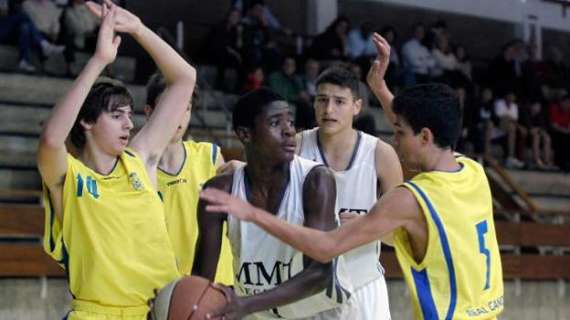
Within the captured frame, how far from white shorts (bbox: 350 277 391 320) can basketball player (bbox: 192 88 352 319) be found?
37.9 inches

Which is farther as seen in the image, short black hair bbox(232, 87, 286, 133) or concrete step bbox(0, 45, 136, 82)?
concrete step bbox(0, 45, 136, 82)

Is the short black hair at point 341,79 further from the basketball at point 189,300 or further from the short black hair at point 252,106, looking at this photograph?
the basketball at point 189,300

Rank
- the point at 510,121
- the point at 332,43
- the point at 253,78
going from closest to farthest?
the point at 253,78 → the point at 332,43 → the point at 510,121

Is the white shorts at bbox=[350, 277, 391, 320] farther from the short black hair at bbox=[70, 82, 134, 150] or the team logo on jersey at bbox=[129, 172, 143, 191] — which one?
the short black hair at bbox=[70, 82, 134, 150]

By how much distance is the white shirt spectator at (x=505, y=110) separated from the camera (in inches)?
624

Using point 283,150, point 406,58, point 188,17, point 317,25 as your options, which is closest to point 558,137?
point 406,58

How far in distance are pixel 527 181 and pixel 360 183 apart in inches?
394

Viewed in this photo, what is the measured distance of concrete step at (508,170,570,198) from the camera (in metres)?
15.2

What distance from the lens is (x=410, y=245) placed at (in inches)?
165

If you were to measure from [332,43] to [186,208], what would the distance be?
929 centimetres

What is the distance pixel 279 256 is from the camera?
177 inches

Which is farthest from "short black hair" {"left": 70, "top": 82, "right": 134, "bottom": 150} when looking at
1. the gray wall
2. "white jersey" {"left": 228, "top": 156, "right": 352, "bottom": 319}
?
the gray wall

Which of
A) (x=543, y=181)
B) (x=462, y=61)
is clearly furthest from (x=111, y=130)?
(x=462, y=61)

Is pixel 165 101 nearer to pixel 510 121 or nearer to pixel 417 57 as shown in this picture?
pixel 417 57
